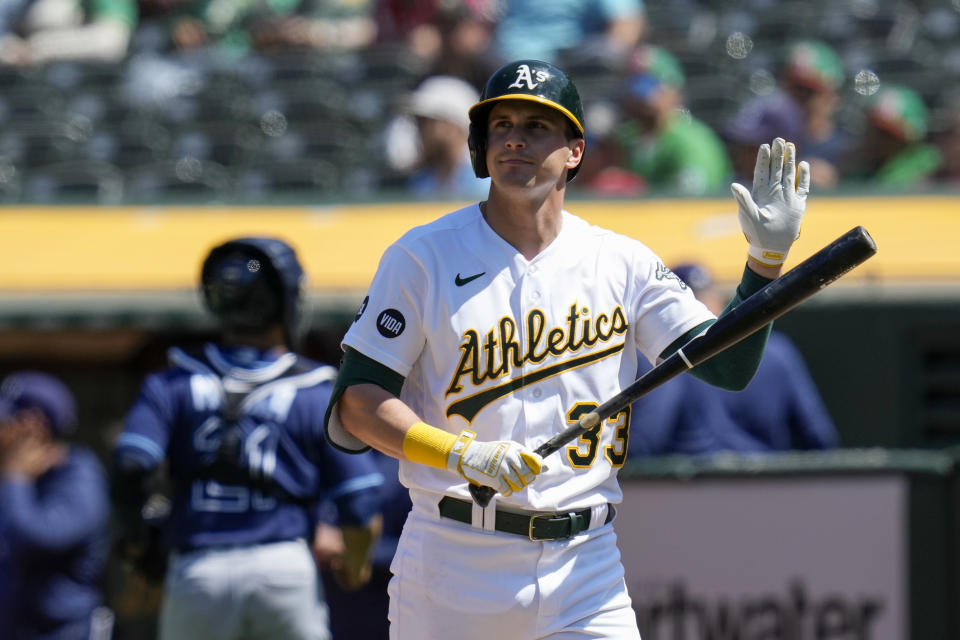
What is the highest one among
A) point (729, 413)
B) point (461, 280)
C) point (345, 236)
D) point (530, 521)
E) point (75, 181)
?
point (75, 181)

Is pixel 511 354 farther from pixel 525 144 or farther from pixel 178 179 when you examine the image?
pixel 178 179

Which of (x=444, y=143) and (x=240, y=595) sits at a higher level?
(x=444, y=143)

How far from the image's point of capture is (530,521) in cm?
303

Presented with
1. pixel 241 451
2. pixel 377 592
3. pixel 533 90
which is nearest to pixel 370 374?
pixel 533 90

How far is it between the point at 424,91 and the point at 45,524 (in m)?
2.84

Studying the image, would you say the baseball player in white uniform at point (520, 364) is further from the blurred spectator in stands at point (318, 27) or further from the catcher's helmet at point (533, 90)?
the blurred spectator in stands at point (318, 27)

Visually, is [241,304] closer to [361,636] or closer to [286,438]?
[286,438]

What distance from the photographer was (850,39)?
973 cm

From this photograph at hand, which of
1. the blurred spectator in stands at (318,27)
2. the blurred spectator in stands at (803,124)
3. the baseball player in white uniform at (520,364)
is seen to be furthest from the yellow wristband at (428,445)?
the blurred spectator in stands at (318,27)

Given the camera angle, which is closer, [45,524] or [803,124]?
[45,524]

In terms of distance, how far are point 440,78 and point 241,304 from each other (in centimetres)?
380

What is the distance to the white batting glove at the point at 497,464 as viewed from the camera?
2.87 metres

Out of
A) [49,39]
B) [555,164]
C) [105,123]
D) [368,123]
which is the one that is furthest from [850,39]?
[555,164]

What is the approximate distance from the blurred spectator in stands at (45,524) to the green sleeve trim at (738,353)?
3193 millimetres
